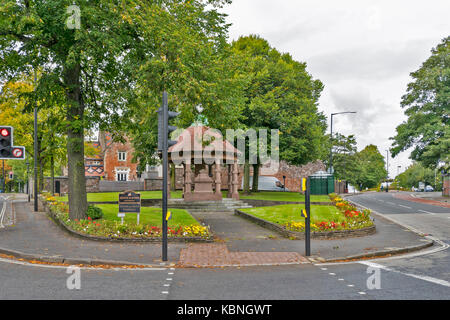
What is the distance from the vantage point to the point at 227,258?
10984 millimetres

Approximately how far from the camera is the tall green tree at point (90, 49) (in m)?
13.2

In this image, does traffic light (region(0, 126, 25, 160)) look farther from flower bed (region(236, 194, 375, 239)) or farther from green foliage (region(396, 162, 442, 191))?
green foliage (region(396, 162, 442, 191))

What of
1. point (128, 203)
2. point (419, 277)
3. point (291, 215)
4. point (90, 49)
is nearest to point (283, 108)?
point (291, 215)

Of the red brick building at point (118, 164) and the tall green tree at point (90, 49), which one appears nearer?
the tall green tree at point (90, 49)

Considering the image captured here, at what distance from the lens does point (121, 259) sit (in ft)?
34.6

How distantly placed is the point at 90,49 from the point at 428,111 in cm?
4127

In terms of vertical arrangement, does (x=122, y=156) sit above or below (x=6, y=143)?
above

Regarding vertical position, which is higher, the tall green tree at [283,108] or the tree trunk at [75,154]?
the tall green tree at [283,108]

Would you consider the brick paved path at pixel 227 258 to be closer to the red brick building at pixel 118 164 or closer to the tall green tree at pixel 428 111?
the tall green tree at pixel 428 111

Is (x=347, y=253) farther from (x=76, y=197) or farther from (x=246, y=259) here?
(x=76, y=197)

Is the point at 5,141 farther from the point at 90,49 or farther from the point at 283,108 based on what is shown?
the point at 283,108

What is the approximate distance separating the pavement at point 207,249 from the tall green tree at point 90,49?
321 cm

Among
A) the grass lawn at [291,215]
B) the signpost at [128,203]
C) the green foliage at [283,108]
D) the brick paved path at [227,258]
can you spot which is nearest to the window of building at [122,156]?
the green foliage at [283,108]
